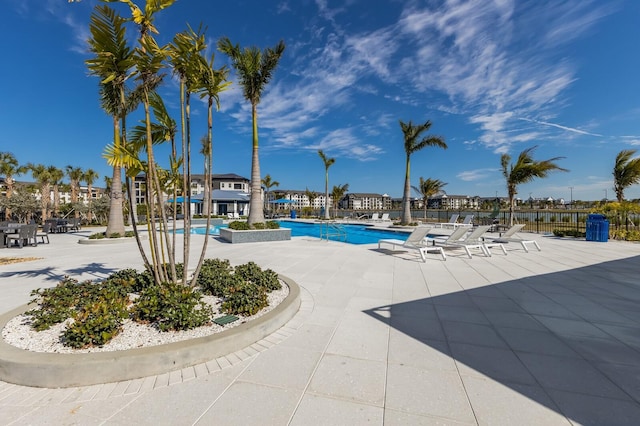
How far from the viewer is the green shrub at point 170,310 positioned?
2982 mm

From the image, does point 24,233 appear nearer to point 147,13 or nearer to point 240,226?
point 240,226

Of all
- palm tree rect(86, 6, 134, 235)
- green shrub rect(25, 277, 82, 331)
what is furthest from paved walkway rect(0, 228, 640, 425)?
palm tree rect(86, 6, 134, 235)

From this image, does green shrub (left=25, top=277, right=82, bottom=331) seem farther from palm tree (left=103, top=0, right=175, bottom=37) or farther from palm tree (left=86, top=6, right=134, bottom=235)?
palm tree (left=103, top=0, right=175, bottom=37)

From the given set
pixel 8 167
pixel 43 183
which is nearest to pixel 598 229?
pixel 43 183

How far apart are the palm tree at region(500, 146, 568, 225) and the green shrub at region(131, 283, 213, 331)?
18642mm

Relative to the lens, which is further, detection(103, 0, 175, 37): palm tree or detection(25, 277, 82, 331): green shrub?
detection(103, 0, 175, 37): palm tree

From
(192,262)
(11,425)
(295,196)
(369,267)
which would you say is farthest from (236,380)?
(295,196)

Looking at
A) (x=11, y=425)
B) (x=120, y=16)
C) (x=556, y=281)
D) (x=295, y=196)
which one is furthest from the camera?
(x=295, y=196)

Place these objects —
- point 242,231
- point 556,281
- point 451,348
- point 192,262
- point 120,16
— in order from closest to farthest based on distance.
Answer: point 451,348 → point 120,16 → point 556,281 → point 192,262 → point 242,231

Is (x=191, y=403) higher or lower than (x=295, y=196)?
lower

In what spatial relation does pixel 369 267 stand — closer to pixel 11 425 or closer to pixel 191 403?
pixel 191 403

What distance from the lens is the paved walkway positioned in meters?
1.98

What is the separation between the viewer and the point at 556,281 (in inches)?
221

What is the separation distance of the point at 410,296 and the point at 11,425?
4.65m
